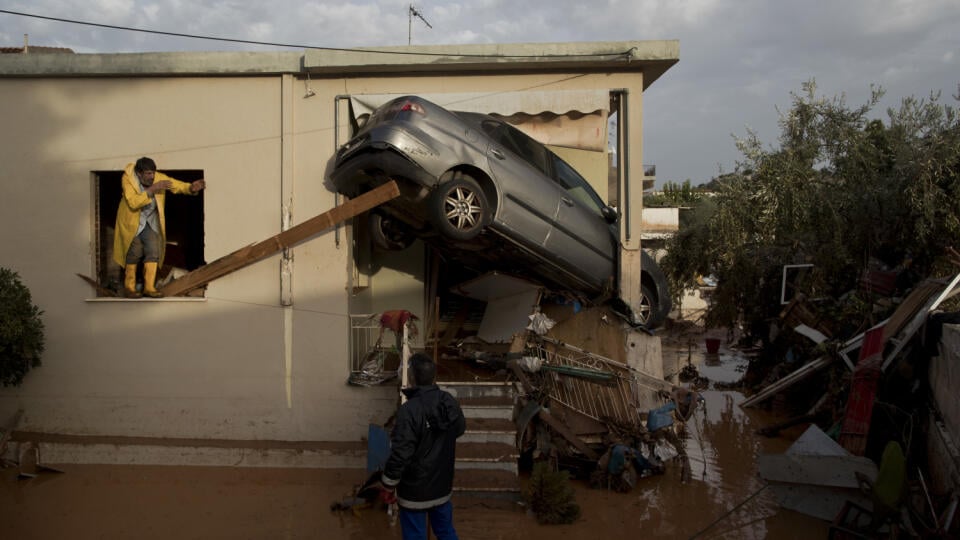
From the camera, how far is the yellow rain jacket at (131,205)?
28.5ft

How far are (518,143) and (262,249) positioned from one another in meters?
3.09

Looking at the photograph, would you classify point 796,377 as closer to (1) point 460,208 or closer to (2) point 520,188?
(2) point 520,188

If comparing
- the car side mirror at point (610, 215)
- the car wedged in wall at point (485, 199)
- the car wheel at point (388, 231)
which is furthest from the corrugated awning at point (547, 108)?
the car wheel at point (388, 231)

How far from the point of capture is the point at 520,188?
315 inches

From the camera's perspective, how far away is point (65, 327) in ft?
29.8

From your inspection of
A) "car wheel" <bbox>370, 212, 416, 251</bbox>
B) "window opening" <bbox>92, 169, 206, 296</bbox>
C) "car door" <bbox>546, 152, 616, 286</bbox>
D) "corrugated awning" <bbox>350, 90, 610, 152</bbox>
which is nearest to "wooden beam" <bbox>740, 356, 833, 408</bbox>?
"car door" <bbox>546, 152, 616, 286</bbox>

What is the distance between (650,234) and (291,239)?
23.9 metres

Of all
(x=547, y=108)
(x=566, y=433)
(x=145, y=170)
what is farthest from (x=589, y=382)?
(x=145, y=170)

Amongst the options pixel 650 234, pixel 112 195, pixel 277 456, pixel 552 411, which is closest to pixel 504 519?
pixel 552 411

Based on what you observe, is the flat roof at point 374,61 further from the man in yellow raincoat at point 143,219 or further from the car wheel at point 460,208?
the car wheel at point 460,208

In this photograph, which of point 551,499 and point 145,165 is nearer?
point 551,499

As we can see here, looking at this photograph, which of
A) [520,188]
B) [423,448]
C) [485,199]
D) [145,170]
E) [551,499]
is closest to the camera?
[423,448]

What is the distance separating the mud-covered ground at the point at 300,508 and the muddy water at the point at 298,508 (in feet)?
0.03

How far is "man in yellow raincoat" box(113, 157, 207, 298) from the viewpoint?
28.6 feet
